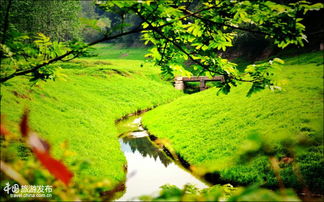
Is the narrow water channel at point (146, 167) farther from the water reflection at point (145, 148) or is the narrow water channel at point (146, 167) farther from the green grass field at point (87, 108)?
the green grass field at point (87, 108)

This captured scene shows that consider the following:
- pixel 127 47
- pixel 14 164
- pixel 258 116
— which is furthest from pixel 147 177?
pixel 127 47

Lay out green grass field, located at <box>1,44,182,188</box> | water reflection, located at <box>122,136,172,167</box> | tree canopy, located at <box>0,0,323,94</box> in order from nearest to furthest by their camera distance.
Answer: tree canopy, located at <box>0,0,323,94</box>
green grass field, located at <box>1,44,182,188</box>
water reflection, located at <box>122,136,172,167</box>

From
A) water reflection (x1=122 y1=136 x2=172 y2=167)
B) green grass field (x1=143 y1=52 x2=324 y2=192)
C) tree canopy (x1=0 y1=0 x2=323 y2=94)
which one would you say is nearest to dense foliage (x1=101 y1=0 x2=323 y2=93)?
tree canopy (x1=0 y1=0 x2=323 y2=94)

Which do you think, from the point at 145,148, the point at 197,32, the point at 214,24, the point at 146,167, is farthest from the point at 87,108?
the point at 214,24

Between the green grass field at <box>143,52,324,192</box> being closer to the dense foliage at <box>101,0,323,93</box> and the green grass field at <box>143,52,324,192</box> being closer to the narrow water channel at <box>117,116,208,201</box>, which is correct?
the narrow water channel at <box>117,116,208,201</box>

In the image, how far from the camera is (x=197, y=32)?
379 centimetres

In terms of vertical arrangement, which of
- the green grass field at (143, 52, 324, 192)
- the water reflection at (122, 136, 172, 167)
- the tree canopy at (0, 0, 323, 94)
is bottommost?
the water reflection at (122, 136, 172, 167)

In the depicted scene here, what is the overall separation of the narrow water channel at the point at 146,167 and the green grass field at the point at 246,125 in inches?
32.8

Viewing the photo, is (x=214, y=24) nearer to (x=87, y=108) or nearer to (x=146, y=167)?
(x=146, y=167)

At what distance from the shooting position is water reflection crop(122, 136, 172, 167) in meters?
13.1

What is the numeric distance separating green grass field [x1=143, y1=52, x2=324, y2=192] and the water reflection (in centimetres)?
93

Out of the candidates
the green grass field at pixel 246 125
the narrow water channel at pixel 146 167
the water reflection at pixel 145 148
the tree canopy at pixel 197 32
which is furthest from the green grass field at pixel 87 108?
the green grass field at pixel 246 125

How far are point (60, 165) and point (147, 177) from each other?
35.4ft

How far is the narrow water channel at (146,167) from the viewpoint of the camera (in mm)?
9922
